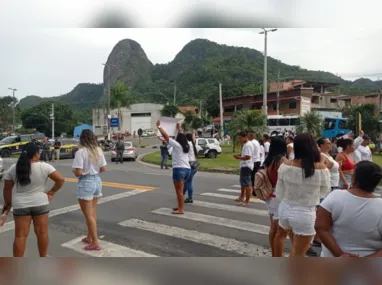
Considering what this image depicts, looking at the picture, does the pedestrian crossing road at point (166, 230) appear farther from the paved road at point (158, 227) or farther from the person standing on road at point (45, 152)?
the person standing on road at point (45, 152)

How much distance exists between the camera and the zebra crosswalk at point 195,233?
455 centimetres

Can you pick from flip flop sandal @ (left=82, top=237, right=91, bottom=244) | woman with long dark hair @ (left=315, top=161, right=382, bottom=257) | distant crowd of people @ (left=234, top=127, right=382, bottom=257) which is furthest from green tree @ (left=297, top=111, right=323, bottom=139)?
woman with long dark hair @ (left=315, top=161, right=382, bottom=257)

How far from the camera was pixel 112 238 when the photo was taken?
16.9ft

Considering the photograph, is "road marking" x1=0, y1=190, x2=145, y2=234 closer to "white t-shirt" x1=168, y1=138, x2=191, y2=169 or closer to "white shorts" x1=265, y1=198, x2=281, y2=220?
"white t-shirt" x1=168, y1=138, x2=191, y2=169

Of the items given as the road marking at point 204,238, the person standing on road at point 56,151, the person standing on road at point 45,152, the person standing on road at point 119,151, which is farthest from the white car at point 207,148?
the road marking at point 204,238

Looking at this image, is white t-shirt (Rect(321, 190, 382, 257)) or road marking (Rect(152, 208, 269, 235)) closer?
white t-shirt (Rect(321, 190, 382, 257))

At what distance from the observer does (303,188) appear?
10.1 ft

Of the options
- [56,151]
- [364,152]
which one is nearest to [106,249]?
[364,152]

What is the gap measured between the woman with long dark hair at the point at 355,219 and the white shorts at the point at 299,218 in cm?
84

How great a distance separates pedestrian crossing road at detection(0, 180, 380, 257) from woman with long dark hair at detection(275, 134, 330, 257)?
106 centimetres

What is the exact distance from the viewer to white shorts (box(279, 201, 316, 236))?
3.04 m

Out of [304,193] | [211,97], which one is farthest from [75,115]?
[304,193]

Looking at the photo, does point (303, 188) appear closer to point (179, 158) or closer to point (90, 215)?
point (90, 215)

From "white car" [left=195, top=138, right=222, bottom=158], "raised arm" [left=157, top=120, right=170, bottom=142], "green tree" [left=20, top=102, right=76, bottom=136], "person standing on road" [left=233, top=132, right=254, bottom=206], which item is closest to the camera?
"raised arm" [left=157, top=120, right=170, bottom=142]
